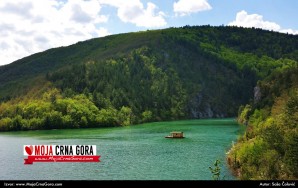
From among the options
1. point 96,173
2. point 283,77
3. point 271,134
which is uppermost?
point 283,77

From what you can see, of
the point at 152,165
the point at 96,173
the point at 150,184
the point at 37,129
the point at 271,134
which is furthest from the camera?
the point at 37,129

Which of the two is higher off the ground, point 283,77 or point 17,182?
point 283,77

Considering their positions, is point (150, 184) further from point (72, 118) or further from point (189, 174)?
point (72, 118)

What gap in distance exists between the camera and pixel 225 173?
5906 cm

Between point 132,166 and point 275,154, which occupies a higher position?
point 275,154

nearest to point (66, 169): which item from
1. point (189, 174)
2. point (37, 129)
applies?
point (189, 174)

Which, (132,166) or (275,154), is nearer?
(275,154)

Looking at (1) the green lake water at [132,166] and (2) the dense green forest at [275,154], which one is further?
(1) the green lake water at [132,166]

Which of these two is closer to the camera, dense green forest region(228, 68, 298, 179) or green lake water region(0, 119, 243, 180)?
dense green forest region(228, 68, 298, 179)

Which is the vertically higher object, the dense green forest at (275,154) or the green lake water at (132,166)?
the dense green forest at (275,154)

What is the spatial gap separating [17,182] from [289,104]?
144 ft

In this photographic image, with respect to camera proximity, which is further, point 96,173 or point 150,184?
point 96,173

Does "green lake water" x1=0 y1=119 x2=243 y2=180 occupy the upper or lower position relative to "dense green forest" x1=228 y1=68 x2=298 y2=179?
lower

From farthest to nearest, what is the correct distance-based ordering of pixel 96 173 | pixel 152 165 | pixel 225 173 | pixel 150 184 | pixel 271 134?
pixel 152 165 → pixel 96 173 → pixel 225 173 → pixel 271 134 → pixel 150 184
